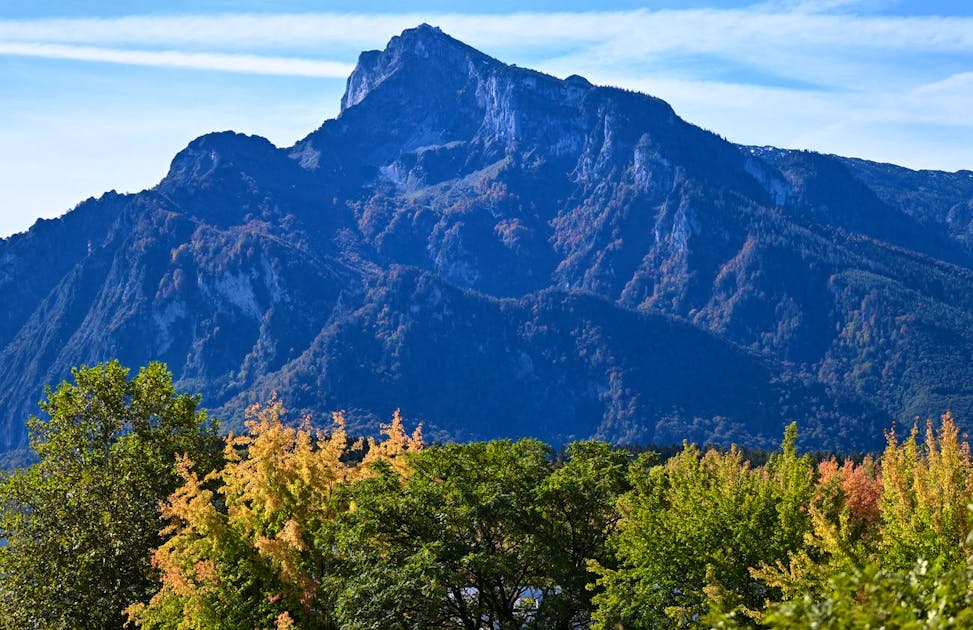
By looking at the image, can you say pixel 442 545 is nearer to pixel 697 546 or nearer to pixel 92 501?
pixel 697 546

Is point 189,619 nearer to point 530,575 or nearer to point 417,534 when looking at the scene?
point 417,534

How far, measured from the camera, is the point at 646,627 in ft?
131

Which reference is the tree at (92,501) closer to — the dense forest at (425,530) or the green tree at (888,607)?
the dense forest at (425,530)

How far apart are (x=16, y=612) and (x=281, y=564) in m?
14.8

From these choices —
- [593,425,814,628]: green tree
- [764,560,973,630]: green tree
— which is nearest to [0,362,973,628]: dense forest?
[593,425,814,628]: green tree

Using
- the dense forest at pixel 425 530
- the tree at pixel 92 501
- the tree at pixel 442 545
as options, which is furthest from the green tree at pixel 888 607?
the tree at pixel 92 501

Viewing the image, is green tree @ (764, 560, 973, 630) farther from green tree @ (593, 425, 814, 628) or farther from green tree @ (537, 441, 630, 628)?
green tree @ (537, 441, 630, 628)

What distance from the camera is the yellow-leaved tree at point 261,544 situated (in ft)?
135

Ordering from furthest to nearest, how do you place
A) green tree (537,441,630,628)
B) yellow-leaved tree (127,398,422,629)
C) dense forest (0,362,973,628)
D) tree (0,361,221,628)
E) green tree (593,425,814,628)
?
1. tree (0,361,221,628)
2. green tree (537,441,630,628)
3. yellow-leaved tree (127,398,422,629)
4. green tree (593,425,814,628)
5. dense forest (0,362,973,628)

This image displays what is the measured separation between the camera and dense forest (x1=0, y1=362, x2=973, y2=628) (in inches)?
1567

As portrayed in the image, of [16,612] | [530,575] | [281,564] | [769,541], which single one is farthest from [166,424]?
[769,541]

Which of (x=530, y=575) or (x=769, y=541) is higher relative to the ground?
(x=769, y=541)

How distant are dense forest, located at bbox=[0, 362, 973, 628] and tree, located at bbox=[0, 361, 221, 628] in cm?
10

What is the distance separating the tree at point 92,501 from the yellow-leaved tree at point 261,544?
3.62 m
